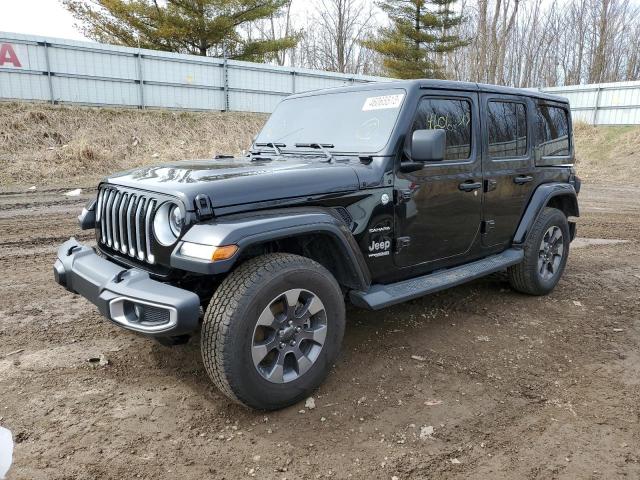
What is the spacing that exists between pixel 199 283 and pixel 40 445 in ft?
3.82

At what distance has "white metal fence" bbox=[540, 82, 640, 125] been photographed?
70.6 feet

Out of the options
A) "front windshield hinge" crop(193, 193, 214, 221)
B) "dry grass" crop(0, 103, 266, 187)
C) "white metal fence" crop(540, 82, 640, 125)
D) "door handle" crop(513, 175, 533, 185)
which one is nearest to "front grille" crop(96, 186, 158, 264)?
"front windshield hinge" crop(193, 193, 214, 221)

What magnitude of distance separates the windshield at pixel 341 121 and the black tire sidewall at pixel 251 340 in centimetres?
115

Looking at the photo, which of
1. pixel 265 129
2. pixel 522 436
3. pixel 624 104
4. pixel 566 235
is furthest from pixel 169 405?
pixel 624 104

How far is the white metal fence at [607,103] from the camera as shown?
70.6ft

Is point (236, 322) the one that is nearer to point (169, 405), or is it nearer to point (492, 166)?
point (169, 405)

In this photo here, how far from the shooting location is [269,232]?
8.95 ft

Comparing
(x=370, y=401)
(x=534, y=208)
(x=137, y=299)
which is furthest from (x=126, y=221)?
(x=534, y=208)

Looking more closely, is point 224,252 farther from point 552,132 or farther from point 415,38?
point 415,38

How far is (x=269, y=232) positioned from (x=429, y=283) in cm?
153

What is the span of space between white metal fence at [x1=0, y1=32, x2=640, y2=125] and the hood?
1418 cm

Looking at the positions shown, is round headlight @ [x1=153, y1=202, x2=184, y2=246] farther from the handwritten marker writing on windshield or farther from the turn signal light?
the handwritten marker writing on windshield

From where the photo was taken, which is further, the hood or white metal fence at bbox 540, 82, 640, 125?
white metal fence at bbox 540, 82, 640, 125

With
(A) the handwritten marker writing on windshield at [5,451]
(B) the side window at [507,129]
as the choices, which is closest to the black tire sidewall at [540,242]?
(B) the side window at [507,129]
